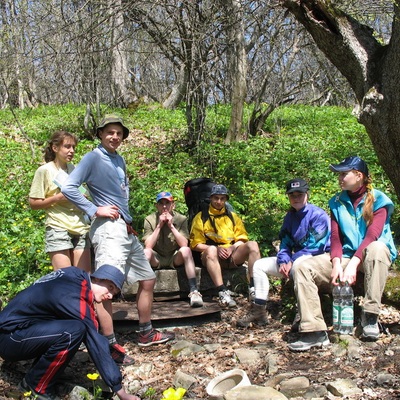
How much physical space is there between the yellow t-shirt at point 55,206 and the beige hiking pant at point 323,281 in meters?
1.99

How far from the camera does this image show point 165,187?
831 centimetres

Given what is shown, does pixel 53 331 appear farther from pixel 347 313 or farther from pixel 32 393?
pixel 347 313

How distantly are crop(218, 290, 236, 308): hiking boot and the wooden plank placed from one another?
0.07m

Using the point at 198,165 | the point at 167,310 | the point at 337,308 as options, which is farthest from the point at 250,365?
the point at 198,165

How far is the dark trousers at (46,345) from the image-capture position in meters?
3.45

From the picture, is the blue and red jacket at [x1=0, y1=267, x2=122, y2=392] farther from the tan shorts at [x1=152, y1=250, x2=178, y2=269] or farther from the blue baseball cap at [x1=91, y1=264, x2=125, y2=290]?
the tan shorts at [x1=152, y1=250, x2=178, y2=269]

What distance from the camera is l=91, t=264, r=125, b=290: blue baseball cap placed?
12.0 ft

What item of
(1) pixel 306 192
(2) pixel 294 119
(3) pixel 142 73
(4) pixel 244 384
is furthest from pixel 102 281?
(3) pixel 142 73

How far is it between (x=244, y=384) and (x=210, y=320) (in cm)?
182

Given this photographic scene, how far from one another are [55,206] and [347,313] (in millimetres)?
2699

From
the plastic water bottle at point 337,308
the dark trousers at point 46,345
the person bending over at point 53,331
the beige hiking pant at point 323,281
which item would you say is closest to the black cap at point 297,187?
the beige hiking pant at point 323,281

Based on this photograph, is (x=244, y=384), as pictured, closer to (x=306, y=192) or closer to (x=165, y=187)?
(x=306, y=192)

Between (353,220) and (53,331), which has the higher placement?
(353,220)

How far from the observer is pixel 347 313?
4316 mm
